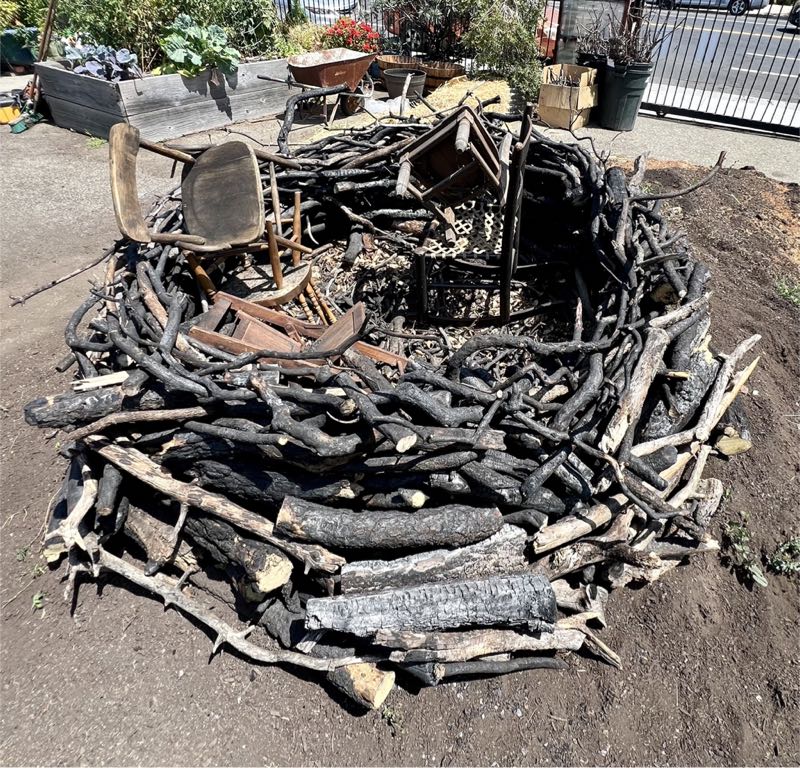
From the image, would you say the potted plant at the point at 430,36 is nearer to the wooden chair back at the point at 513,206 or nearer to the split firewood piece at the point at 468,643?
the wooden chair back at the point at 513,206

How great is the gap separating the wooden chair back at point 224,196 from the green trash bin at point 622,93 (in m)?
7.19

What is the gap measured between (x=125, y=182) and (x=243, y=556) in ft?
6.72

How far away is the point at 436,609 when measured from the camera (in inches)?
91.1

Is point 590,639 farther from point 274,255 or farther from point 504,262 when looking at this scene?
point 274,255

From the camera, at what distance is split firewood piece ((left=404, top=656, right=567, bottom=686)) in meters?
2.35

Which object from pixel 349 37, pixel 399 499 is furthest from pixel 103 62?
pixel 399 499

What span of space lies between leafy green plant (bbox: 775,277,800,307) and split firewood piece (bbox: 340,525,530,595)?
369 cm

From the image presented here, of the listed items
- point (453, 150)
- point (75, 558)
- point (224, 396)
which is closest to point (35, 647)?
point (75, 558)

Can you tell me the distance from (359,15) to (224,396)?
14.3 m

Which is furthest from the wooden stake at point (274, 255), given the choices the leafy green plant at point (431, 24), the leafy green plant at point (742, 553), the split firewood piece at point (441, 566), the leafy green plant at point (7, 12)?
the leafy green plant at point (7, 12)

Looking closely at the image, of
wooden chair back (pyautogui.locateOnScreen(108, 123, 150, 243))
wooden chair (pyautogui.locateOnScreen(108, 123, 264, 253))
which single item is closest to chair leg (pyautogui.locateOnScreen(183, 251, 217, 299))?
wooden chair (pyautogui.locateOnScreen(108, 123, 264, 253))

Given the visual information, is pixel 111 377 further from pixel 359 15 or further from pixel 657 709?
pixel 359 15

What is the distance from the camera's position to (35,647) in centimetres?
257

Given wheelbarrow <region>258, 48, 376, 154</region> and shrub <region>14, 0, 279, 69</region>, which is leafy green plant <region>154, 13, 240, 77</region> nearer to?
shrub <region>14, 0, 279, 69</region>
